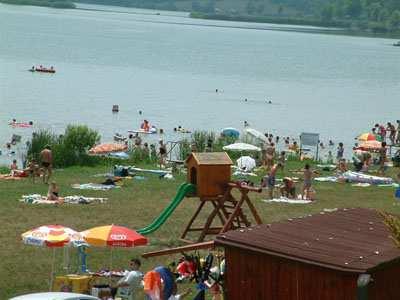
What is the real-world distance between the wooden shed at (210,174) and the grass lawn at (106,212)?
130 centimetres

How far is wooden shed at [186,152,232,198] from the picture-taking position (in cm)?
2267

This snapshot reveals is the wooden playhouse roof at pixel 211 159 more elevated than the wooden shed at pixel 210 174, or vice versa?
the wooden playhouse roof at pixel 211 159

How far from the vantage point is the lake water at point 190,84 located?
236 ft

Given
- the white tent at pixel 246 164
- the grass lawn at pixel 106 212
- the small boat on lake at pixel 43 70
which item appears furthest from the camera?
the small boat on lake at pixel 43 70

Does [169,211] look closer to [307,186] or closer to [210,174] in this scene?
[210,174]

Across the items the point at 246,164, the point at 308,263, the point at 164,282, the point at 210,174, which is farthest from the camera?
the point at 246,164

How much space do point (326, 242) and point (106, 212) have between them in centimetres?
1174

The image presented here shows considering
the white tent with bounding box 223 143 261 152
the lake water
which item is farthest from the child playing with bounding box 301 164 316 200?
the lake water

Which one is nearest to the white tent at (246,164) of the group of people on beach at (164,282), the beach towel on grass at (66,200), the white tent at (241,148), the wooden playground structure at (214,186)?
the white tent at (241,148)

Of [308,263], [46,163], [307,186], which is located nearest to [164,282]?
[308,263]

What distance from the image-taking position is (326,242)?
1502cm

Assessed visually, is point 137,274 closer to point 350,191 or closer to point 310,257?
point 310,257

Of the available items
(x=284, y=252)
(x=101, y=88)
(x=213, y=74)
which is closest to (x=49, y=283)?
(x=284, y=252)

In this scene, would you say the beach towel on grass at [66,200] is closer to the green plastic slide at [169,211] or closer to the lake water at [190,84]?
the green plastic slide at [169,211]
